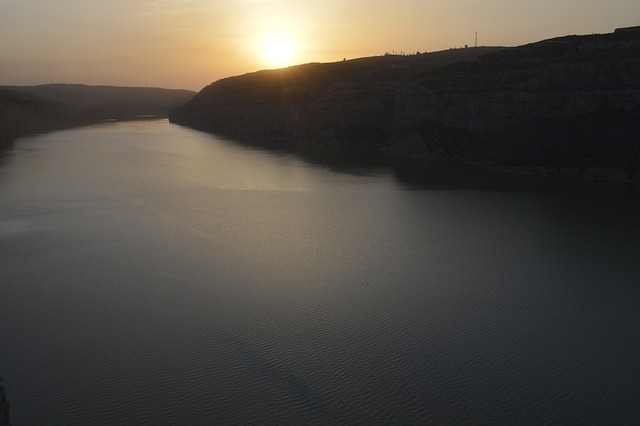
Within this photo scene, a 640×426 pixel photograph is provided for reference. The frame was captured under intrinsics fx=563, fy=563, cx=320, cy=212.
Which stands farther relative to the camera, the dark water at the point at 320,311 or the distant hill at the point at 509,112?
the distant hill at the point at 509,112

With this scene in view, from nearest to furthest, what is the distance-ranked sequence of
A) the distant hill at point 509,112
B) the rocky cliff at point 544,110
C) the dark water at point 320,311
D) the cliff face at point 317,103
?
1. the dark water at point 320,311
2. the rocky cliff at point 544,110
3. the distant hill at point 509,112
4. the cliff face at point 317,103

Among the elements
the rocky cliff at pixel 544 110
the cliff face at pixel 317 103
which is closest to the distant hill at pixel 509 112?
the rocky cliff at pixel 544 110

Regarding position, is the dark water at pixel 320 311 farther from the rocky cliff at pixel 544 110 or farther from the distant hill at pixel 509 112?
the distant hill at pixel 509 112

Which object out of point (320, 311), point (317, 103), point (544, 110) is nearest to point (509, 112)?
point (544, 110)

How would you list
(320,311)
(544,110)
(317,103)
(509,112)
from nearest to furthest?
1. (320,311)
2. (544,110)
3. (509,112)
4. (317,103)

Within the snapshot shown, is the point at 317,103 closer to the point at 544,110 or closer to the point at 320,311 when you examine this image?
the point at 544,110

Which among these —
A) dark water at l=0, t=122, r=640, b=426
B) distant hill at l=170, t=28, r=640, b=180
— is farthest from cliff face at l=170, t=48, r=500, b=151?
dark water at l=0, t=122, r=640, b=426
